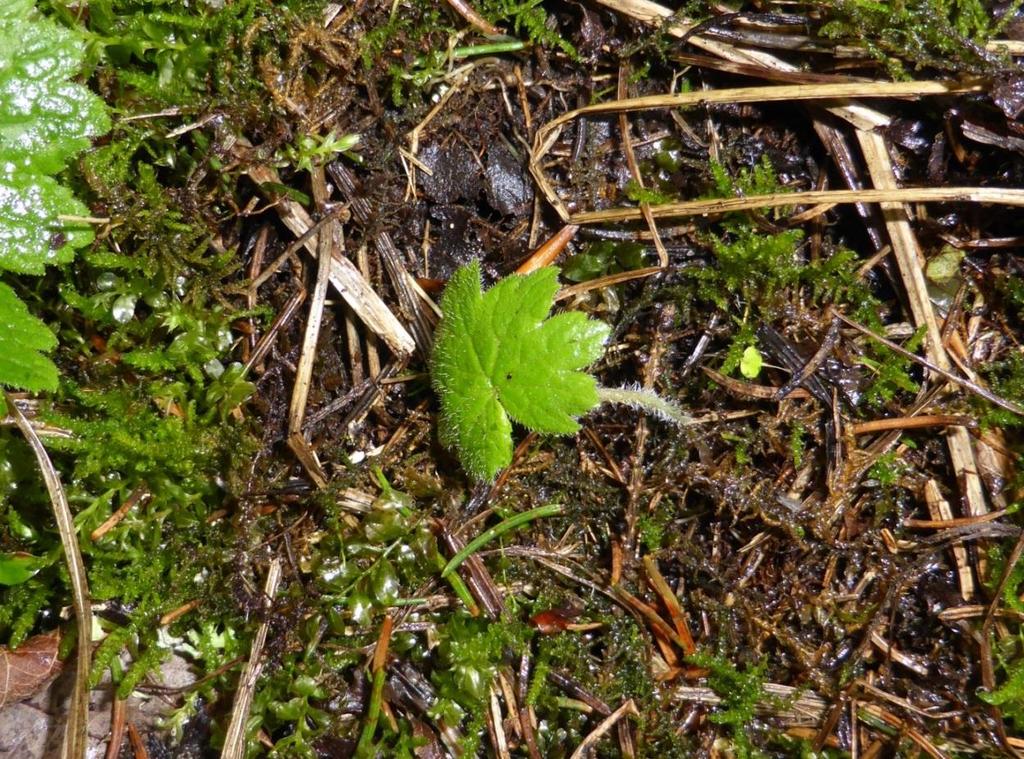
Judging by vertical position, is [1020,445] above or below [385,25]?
below

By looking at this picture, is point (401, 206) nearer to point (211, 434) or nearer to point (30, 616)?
point (211, 434)

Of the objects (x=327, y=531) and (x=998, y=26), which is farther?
(x=327, y=531)

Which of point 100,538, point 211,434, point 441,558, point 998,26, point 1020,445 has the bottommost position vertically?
point 100,538

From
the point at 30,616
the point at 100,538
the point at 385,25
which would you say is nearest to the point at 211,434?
the point at 100,538

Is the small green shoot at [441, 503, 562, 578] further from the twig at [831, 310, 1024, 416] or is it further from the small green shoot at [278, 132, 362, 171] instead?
the small green shoot at [278, 132, 362, 171]

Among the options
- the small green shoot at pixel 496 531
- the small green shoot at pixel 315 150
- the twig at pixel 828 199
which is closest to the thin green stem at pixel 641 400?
the small green shoot at pixel 496 531

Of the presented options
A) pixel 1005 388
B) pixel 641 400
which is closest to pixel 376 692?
pixel 641 400

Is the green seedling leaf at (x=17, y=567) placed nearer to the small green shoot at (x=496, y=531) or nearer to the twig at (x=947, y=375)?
the small green shoot at (x=496, y=531)
